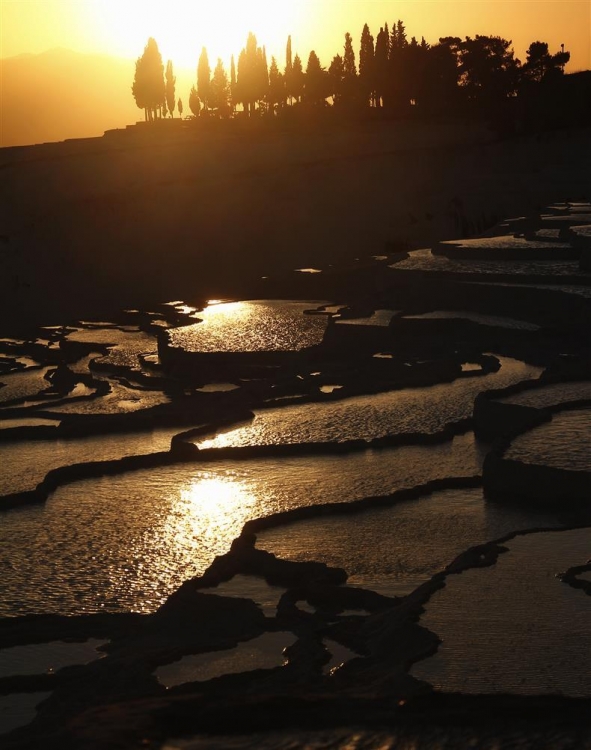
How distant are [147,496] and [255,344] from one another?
5.22m

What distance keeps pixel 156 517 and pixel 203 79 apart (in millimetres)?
56950

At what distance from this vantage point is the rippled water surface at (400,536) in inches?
216

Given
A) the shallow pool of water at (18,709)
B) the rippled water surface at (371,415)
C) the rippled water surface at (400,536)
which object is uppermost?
the rippled water surface at (371,415)

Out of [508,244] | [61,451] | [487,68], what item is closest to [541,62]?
[487,68]

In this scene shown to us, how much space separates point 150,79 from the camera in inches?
2343

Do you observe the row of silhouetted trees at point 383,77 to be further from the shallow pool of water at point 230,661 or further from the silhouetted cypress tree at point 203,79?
the shallow pool of water at point 230,661

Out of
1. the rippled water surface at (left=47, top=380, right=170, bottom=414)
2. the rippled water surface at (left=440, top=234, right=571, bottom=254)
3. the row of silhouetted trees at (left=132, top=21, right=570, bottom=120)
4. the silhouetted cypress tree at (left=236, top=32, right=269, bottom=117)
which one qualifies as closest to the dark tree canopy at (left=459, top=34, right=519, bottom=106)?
the row of silhouetted trees at (left=132, top=21, right=570, bottom=120)

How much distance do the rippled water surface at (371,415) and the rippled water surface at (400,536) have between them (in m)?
1.50

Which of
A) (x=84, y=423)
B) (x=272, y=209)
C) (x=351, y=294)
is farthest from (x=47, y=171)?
(x=84, y=423)

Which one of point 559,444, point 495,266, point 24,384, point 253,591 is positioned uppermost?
point 495,266

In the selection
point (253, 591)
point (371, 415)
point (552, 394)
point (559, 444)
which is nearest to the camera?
point (253, 591)

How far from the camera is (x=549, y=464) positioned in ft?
21.2

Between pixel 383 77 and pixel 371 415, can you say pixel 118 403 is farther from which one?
pixel 383 77

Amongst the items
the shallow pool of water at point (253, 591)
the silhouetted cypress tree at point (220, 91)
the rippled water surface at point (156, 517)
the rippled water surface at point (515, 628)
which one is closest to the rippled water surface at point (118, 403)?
the rippled water surface at point (156, 517)
